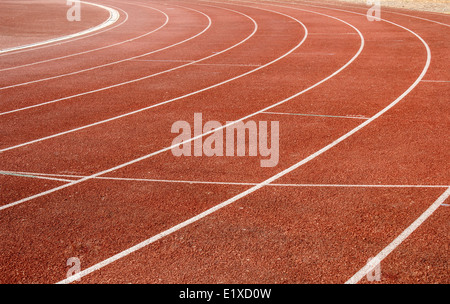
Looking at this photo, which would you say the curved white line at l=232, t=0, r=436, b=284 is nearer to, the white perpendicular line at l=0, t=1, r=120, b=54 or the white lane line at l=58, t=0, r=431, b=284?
the white lane line at l=58, t=0, r=431, b=284

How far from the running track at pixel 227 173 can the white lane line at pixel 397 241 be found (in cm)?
2

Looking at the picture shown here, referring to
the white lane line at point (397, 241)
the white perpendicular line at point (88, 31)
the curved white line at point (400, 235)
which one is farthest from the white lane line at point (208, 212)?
the white perpendicular line at point (88, 31)

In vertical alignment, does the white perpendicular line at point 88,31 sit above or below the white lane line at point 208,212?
below

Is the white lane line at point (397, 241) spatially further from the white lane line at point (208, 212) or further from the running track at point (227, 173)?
the white lane line at point (208, 212)

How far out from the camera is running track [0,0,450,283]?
15.7 feet

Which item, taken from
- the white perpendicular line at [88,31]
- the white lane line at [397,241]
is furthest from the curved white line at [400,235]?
the white perpendicular line at [88,31]

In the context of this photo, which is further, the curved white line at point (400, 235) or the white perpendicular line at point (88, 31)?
the white perpendicular line at point (88, 31)

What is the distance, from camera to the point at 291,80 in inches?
444

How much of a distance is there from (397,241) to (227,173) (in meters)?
2.40

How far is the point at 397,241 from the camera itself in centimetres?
500

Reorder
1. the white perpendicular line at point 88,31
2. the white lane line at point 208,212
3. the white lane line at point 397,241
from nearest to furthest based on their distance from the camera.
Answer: the white lane line at point 397,241
the white lane line at point 208,212
the white perpendicular line at point 88,31

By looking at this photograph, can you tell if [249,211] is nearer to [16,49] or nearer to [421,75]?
[421,75]

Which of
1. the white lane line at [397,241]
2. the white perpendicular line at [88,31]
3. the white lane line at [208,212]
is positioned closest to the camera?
the white lane line at [397,241]

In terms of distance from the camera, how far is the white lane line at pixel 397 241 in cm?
453
